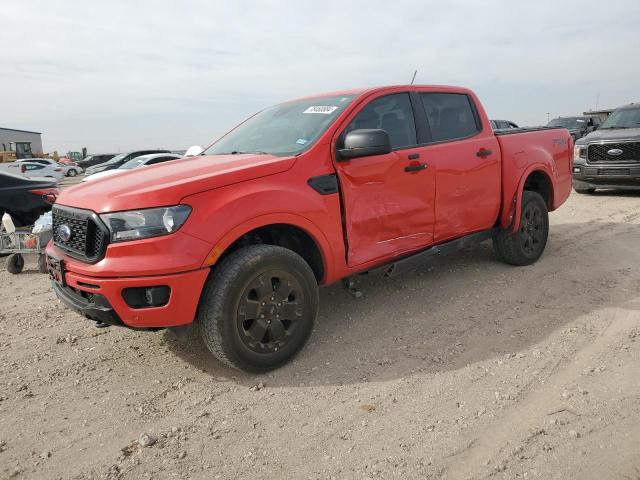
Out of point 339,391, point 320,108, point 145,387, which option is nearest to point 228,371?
point 145,387

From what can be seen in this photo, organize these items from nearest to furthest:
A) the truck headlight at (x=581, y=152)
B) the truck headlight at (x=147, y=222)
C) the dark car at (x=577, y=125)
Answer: the truck headlight at (x=147, y=222) → the truck headlight at (x=581, y=152) → the dark car at (x=577, y=125)

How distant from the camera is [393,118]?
12.8 ft

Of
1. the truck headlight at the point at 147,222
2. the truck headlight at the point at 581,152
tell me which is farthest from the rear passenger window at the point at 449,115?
the truck headlight at the point at 581,152

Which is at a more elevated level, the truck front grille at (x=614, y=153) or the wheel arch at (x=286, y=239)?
the truck front grille at (x=614, y=153)

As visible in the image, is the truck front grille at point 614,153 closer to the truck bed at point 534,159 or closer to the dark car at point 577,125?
the truck bed at point 534,159

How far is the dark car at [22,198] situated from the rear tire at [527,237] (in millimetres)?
6030

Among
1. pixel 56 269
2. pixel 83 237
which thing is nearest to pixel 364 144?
pixel 83 237

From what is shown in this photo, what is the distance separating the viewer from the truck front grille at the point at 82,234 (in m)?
2.73

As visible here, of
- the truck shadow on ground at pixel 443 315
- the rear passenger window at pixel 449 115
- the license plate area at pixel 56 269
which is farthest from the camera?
the rear passenger window at pixel 449 115

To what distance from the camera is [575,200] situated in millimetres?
9547

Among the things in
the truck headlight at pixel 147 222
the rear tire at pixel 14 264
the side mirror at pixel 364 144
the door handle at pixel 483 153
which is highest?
the side mirror at pixel 364 144

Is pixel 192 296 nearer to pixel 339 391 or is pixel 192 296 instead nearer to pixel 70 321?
pixel 339 391

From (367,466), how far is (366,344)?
128 cm

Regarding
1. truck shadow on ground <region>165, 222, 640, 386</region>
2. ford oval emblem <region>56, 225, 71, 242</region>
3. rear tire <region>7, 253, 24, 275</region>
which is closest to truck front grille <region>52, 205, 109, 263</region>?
ford oval emblem <region>56, 225, 71, 242</region>
